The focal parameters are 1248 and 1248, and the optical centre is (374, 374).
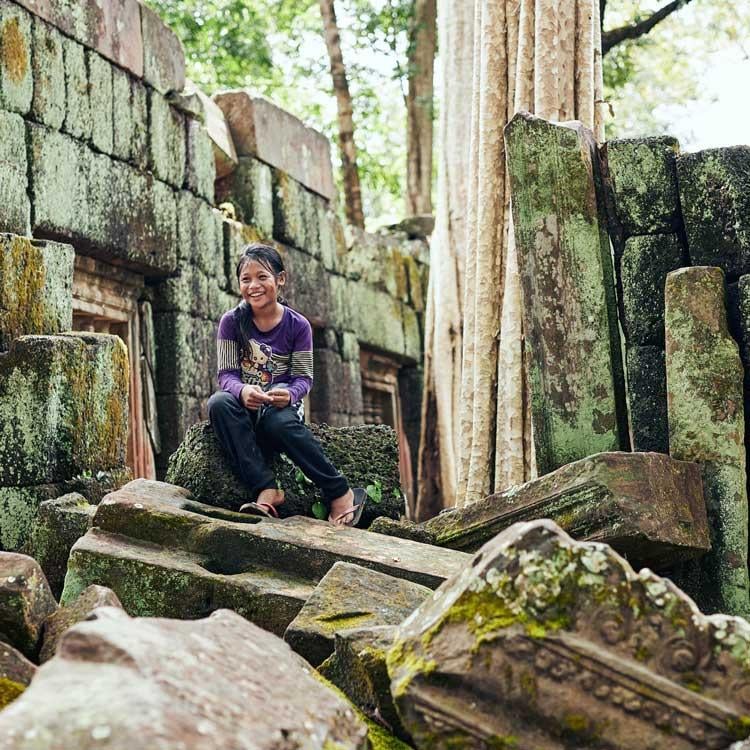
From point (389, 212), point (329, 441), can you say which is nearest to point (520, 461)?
point (329, 441)

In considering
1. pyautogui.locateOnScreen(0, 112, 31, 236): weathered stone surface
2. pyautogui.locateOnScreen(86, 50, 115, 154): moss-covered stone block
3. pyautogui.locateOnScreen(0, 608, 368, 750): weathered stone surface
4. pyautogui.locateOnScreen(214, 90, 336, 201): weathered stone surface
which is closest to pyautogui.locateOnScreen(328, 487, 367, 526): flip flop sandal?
pyautogui.locateOnScreen(0, 608, 368, 750): weathered stone surface

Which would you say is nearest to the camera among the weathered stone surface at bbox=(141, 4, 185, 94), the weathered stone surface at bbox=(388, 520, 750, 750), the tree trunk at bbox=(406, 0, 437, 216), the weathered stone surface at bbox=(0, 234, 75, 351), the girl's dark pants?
the weathered stone surface at bbox=(388, 520, 750, 750)

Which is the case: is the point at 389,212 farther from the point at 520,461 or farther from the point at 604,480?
the point at 604,480

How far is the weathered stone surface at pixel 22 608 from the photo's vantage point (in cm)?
366

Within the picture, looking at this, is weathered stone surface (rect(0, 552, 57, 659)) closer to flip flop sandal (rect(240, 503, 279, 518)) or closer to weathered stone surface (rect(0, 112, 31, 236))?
flip flop sandal (rect(240, 503, 279, 518))

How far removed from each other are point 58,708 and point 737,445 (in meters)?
3.51

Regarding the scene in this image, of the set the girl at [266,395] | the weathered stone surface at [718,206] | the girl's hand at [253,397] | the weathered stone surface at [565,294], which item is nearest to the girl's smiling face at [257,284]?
the girl at [266,395]

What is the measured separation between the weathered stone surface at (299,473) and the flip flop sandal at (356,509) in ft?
0.23

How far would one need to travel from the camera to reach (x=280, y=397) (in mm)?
5367

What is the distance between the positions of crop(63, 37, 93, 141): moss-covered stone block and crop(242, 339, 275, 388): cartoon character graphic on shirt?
11.2ft

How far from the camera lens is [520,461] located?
6.67 m

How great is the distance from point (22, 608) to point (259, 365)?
2140 millimetres

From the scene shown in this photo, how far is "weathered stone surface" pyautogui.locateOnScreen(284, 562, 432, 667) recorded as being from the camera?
12.3ft

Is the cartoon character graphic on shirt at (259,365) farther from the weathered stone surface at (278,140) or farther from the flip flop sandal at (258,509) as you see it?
the weathered stone surface at (278,140)
